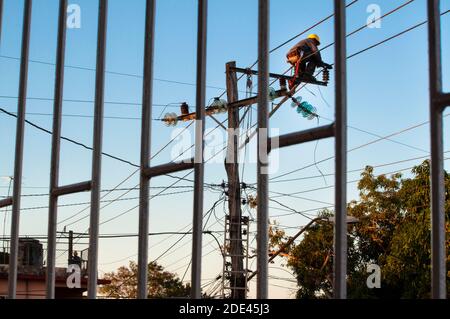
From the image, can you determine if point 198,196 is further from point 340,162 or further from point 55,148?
point 55,148

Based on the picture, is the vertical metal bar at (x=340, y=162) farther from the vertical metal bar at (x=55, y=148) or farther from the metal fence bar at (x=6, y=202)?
the metal fence bar at (x=6, y=202)

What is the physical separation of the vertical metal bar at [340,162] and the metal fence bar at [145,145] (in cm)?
76

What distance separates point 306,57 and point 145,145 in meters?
1.86

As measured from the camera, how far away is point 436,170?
1.20 metres

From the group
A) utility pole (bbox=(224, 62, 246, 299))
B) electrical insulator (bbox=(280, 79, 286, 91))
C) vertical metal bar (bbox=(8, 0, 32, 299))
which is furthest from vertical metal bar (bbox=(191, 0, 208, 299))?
utility pole (bbox=(224, 62, 246, 299))

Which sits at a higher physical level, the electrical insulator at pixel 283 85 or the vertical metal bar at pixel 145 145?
the electrical insulator at pixel 283 85

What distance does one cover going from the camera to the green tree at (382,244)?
34.5 ft

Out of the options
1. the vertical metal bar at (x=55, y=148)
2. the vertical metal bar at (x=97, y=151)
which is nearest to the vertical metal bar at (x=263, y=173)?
the vertical metal bar at (x=97, y=151)

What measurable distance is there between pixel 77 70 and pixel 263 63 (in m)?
1.25

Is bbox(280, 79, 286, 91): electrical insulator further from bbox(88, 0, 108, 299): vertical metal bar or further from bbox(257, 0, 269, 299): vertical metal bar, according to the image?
bbox(257, 0, 269, 299): vertical metal bar

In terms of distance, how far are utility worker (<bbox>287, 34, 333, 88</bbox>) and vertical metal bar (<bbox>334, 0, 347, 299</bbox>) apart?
2.27 metres

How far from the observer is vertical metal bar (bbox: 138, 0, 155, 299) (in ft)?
6.54

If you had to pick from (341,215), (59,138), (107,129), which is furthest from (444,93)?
(59,138)

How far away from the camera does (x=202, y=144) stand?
1807 mm
